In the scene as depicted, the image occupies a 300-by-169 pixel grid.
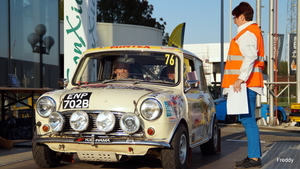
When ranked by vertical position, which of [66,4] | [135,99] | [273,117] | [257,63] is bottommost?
[273,117]

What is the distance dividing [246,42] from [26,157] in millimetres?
4099

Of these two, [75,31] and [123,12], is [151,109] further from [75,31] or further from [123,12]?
[123,12]

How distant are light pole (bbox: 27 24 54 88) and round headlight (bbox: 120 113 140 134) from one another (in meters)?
9.60

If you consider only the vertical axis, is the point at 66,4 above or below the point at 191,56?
above


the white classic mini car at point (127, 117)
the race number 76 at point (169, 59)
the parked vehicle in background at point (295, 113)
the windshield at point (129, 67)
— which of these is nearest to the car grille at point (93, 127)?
the white classic mini car at point (127, 117)

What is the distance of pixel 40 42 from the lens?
15383 mm

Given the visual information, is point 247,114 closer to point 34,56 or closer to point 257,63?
point 257,63

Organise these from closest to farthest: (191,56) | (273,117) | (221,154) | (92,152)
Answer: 1. (92,152)
2. (191,56)
3. (221,154)
4. (273,117)

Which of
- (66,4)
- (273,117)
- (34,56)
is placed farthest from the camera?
(273,117)

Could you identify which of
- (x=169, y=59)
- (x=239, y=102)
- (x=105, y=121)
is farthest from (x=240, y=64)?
(x=105, y=121)

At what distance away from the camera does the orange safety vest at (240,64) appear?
266 inches

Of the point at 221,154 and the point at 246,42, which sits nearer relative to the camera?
the point at 246,42

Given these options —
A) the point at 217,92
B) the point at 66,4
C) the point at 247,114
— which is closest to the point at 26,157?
the point at 247,114

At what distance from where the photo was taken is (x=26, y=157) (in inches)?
325
